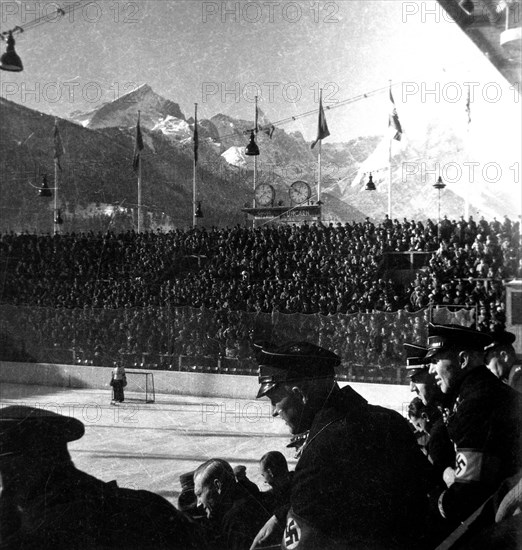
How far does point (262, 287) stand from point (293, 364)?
1060 centimetres

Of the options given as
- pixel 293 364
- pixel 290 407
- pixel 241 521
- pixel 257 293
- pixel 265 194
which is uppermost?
pixel 265 194

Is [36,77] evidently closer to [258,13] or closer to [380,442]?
[258,13]

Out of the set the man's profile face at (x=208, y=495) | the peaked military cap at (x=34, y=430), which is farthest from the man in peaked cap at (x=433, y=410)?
the peaked military cap at (x=34, y=430)

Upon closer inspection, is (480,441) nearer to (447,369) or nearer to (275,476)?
(447,369)

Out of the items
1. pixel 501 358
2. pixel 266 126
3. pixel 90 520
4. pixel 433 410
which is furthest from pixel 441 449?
pixel 266 126

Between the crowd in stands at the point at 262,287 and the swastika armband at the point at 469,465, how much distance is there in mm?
7510

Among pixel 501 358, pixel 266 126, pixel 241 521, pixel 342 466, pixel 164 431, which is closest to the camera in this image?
pixel 342 466

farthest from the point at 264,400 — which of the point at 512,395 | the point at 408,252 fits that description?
the point at 512,395

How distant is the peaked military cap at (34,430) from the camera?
1.52 metres

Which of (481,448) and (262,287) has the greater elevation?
(262,287)

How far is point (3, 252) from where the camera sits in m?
18.0

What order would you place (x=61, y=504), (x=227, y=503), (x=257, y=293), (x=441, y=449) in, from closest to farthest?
(x=61, y=504) → (x=227, y=503) → (x=441, y=449) → (x=257, y=293)

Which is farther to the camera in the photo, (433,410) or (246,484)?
(433,410)

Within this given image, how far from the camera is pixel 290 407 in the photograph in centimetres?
191
